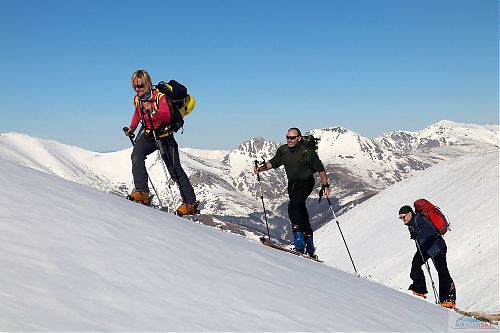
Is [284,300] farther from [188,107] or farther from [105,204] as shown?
[188,107]

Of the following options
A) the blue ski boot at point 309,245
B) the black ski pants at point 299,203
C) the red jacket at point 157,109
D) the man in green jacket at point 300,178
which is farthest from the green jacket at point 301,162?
the red jacket at point 157,109

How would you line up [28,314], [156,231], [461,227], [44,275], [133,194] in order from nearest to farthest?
[28,314], [44,275], [156,231], [133,194], [461,227]

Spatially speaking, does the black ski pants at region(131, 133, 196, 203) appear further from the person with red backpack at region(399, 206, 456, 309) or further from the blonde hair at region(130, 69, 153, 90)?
the person with red backpack at region(399, 206, 456, 309)

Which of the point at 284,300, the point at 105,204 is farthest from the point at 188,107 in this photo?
the point at 284,300

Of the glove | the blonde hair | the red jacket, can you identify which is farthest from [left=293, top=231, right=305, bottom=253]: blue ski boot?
the blonde hair

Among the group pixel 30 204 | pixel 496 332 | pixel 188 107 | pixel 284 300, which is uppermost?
pixel 188 107

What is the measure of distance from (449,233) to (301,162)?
22482 millimetres

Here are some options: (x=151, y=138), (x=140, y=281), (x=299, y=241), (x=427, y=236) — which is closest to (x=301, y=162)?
(x=299, y=241)

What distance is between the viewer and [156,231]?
23.3 ft


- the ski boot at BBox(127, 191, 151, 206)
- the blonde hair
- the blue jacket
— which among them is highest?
the blonde hair

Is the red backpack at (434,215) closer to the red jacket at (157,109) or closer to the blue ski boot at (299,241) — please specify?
the blue ski boot at (299,241)

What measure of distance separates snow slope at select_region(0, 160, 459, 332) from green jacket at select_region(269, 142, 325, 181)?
380 centimetres

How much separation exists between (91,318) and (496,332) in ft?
23.2

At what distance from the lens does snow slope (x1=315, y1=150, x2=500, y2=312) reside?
842 inches
